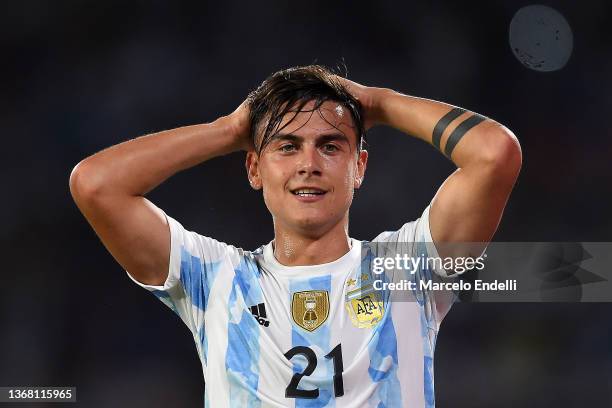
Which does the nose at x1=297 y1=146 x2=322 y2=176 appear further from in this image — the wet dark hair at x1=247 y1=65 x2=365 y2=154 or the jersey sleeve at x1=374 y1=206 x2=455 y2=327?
the jersey sleeve at x1=374 y1=206 x2=455 y2=327

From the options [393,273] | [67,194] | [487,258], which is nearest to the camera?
[393,273]

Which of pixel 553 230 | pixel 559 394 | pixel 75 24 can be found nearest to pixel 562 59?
pixel 553 230

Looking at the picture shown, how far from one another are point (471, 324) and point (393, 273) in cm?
269

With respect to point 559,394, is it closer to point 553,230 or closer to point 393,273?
point 553,230

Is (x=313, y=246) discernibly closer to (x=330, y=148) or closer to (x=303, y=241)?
(x=303, y=241)

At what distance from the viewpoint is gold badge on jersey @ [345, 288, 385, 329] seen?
2699mm

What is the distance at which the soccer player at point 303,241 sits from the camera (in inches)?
103

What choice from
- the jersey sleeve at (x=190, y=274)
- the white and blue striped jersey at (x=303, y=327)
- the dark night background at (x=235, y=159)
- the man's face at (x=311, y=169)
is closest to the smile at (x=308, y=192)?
the man's face at (x=311, y=169)

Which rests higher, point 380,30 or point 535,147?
point 380,30

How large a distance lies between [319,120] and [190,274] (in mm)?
691

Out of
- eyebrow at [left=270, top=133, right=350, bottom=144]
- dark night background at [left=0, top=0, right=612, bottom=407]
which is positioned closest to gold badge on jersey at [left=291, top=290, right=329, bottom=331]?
eyebrow at [left=270, top=133, right=350, bottom=144]

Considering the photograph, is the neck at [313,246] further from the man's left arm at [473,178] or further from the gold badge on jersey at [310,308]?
the man's left arm at [473,178]

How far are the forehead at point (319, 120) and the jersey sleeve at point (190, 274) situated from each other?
49 centimetres

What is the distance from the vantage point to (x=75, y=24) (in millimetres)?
5363
